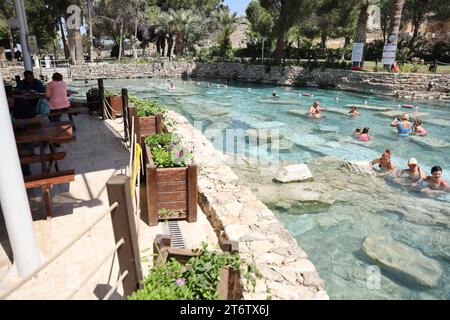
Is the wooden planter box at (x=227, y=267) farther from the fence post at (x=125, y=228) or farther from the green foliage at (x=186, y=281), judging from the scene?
the fence post at (x=125, y=228)

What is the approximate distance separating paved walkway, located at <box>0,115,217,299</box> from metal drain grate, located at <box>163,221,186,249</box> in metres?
0.07

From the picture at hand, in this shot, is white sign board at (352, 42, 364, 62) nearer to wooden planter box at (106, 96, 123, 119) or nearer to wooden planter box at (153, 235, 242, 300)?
wooden planter box at (106, 96, 123, 119)

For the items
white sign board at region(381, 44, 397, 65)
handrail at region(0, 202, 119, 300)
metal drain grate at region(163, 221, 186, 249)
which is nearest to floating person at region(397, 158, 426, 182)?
metal drain grate at region(163, 221, 186, 249)

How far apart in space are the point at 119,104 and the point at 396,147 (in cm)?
946

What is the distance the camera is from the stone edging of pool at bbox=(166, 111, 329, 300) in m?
3.52

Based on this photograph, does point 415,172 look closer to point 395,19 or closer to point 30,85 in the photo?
point 30,85

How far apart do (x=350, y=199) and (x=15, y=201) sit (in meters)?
6.47

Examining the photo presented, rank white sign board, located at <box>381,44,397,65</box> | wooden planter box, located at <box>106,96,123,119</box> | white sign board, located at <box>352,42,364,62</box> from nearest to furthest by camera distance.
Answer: wooden planter box, located at <box>106,96,123,119</box>
white sign board, located at <box>381,44,397,65</box>
white sign board, located at <box>352,42,364,62</box>

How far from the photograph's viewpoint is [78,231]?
4551 mm

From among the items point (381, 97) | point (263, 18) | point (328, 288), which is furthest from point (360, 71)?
point (328, 288)

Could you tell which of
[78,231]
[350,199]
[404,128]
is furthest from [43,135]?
[404,128]

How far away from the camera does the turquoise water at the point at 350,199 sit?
17.4 feet

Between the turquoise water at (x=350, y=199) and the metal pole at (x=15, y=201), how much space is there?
12.5ft
